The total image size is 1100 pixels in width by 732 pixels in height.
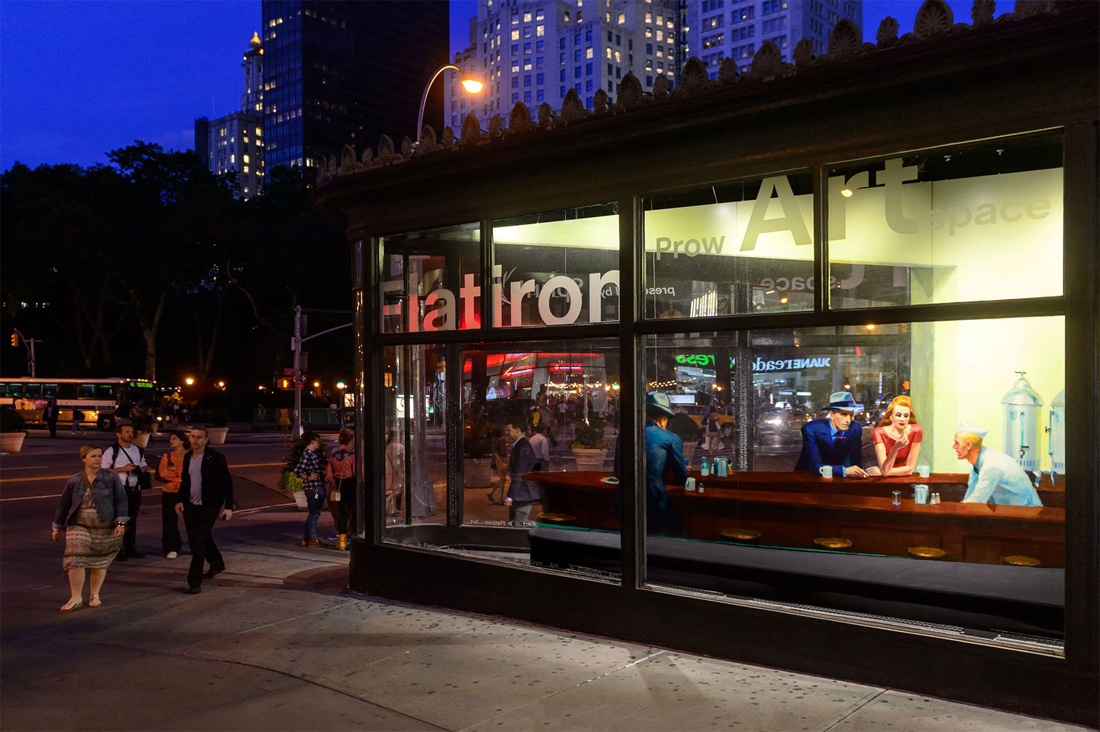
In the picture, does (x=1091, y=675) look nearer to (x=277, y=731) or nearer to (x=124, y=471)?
(x=277, y=731)

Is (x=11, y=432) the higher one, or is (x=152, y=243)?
(x=152, y=243)

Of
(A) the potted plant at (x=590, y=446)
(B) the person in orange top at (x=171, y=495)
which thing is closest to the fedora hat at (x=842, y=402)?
(A) the potted plant at (x=590, y=446)

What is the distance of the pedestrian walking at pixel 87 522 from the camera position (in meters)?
8.73

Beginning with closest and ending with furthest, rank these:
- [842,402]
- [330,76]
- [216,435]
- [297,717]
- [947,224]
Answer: [297,717], [947,224], [842,402], [216,435], [330,76]

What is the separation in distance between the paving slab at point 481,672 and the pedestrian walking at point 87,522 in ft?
12.4

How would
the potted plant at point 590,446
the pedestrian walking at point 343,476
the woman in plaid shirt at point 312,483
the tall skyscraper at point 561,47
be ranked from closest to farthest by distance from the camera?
the potted plant at point 590,446, the pedestrian walking at point 343,476, the woman in plaid shirt at point 312,483, the tall skyscraper at point 561,47

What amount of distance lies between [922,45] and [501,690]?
15.7 feet

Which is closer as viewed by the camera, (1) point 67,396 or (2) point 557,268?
(2) point 557,268

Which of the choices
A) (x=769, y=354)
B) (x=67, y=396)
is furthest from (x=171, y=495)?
(x=67, y=396)

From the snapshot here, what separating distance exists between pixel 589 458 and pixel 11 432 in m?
29.2

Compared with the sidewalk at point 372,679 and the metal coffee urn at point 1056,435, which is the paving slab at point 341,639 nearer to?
the sidewalk at point 372,679

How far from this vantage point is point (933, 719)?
17.3 feet

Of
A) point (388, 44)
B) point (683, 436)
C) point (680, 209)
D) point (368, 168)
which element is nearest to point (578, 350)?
point (683, 436)

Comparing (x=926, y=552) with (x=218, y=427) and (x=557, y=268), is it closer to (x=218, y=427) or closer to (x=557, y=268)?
(x=557, y=268)
